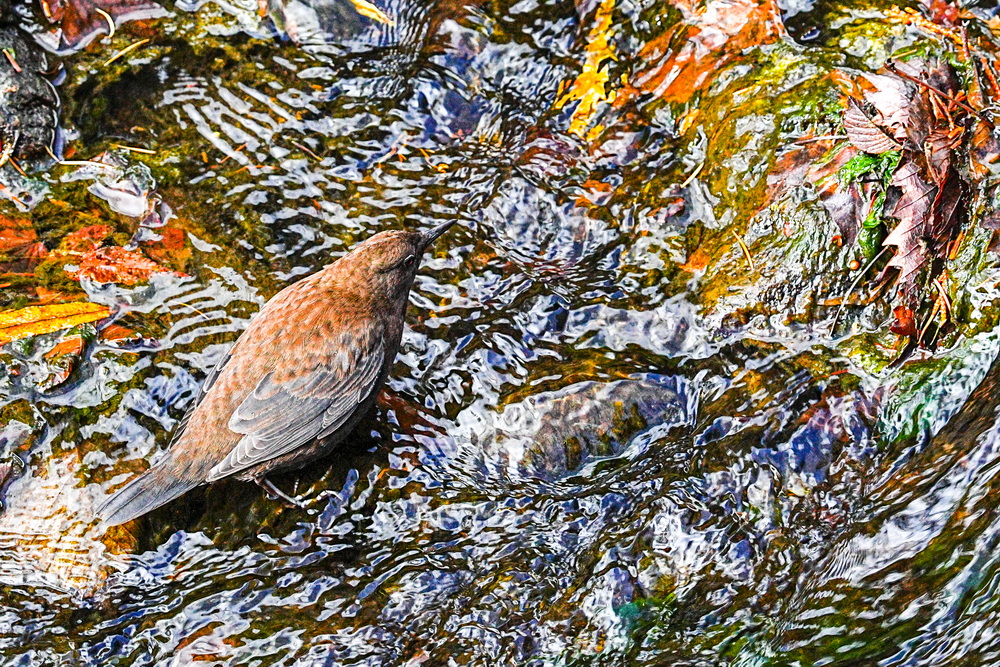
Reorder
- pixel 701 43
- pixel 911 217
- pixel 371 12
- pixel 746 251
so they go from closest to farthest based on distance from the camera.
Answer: pixel 911 217, pixel 746 251, pixel 701 43, pixel 371 12

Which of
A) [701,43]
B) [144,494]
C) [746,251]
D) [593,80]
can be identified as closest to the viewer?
[144,494]

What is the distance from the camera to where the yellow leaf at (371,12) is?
6641 millimetres

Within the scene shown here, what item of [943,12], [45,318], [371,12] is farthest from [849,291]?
[45,318]

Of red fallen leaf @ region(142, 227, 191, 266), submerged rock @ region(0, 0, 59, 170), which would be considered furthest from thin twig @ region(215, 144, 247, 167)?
submerged rock @ region(0, 0, 59, 170)

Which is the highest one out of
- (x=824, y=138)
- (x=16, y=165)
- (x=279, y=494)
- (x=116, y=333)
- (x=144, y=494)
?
(x=824, y=138)

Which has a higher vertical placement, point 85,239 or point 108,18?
point 108,18

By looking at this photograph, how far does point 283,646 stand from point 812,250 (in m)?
3.54

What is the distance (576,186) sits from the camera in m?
5.98

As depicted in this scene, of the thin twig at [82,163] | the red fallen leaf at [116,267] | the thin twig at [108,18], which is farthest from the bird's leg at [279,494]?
the thin twig at [108,18]

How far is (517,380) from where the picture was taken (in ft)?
17.0

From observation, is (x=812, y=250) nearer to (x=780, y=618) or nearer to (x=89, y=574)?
(x=780, y=618)

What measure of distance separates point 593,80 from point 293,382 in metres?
3.07

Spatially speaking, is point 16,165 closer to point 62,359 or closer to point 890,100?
point 62,359

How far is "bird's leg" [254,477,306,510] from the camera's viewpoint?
478 cm
